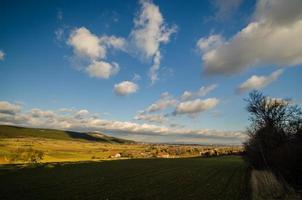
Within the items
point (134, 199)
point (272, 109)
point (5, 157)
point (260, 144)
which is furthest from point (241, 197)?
point (5, 157)

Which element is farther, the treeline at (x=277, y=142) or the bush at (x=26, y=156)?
the bush at (x=26, y=156)

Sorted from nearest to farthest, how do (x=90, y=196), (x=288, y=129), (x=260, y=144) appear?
(x=90, y=196) → (x=288, y=129) → (x=260, y=144)

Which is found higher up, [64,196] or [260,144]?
[260,144]

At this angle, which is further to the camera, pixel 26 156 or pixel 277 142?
pixel 26 156

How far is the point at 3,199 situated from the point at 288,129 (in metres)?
42.3

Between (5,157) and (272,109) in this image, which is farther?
(5,157)

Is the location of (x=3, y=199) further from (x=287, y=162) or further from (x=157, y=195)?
(x=287, y=162)

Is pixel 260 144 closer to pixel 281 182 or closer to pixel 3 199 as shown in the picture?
pixel 281 182

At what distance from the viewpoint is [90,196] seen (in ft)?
85.6

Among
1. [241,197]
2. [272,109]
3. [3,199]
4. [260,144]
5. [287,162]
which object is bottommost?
[3,199]

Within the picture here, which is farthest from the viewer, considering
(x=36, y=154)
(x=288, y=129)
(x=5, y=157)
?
(x=36, y=154)

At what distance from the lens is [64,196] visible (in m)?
26.3

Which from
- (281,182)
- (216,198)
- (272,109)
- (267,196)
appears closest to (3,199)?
(216,198)

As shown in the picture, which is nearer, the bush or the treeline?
the treeline
